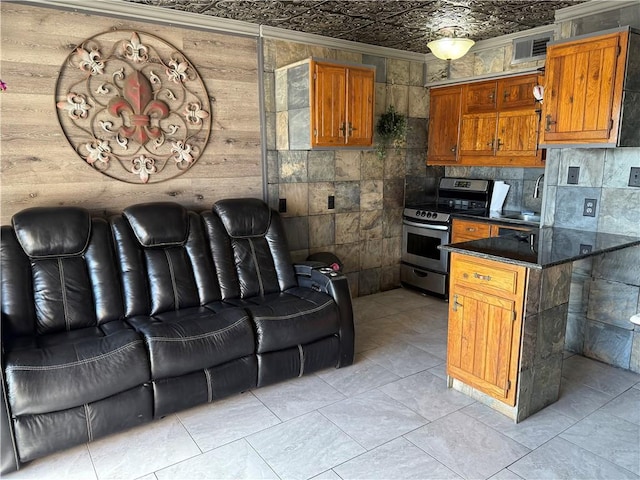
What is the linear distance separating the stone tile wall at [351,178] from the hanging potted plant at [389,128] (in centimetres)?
7

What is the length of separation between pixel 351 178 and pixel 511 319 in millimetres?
2454

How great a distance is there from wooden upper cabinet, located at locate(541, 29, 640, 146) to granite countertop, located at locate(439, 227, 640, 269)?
0.64 m

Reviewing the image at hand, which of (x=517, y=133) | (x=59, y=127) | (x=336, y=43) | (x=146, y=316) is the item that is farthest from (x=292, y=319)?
(x=517, y=133)

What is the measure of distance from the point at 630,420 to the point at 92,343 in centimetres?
303

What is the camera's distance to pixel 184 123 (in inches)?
141

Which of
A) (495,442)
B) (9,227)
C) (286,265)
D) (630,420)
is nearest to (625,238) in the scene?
(630,420)

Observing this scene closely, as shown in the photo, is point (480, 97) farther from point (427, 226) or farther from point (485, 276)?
point (485, 276)

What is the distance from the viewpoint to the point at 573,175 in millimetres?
3469

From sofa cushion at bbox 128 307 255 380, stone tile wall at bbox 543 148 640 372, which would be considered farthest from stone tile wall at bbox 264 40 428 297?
stone tile wall at bbox 543 148 640 372

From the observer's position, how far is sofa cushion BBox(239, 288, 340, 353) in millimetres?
2873

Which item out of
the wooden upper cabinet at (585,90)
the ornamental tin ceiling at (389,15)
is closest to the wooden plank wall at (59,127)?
the ornamental tin ceiling at (389,15)

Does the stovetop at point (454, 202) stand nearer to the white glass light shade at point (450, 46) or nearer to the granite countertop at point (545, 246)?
the granite countertop at point (545, 246)

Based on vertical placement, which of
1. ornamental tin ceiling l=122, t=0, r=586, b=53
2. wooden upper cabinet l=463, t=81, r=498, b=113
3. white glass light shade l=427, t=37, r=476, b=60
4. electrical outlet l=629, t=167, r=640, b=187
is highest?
ornamental tin ceiling l=122, t=0, r=586, b=53

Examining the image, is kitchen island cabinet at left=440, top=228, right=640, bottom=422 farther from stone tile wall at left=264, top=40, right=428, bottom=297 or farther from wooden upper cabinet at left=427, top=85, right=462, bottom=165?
wooden upper cabinet at left=427, top=85, right=462, bottom=165
